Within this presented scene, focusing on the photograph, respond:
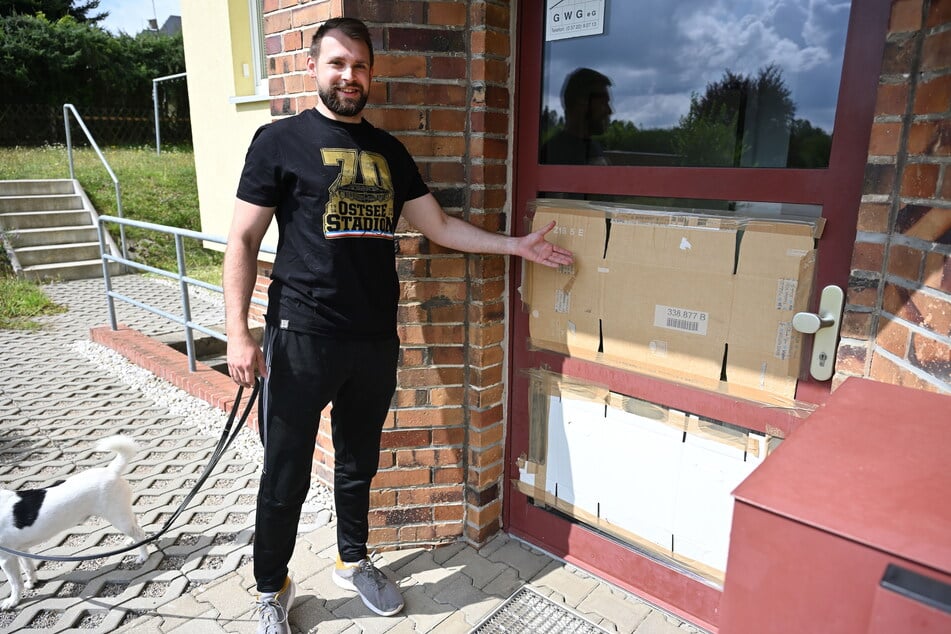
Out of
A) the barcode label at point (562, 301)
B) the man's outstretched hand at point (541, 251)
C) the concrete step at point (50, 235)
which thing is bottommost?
the concrete step at point (50, 235)

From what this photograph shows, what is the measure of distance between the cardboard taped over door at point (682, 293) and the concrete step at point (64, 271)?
8.89 m

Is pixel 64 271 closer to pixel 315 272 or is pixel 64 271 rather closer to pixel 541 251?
pixel 315 272

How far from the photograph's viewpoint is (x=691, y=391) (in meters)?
2.20

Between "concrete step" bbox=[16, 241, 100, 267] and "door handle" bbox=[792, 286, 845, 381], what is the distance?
431 inches

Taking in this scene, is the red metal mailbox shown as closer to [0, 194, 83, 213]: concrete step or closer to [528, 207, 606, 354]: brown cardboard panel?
[528, 207, 606, 354]: brown cardboard panel

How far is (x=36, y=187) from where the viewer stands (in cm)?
1098

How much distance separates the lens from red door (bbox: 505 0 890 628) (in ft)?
5.84

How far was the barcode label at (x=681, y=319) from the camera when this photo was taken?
2.13m

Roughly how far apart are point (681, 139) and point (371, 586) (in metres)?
2.05

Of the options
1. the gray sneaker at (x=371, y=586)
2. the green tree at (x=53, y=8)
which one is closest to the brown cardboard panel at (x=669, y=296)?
the gray sneaker at (x=371, y=586)

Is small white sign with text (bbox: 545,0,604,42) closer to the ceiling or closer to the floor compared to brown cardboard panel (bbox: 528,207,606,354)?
closer to the ceiling

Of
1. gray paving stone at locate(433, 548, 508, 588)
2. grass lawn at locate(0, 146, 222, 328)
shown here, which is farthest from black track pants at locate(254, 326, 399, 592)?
grass lawn at locate(0, 146, 222, 328)

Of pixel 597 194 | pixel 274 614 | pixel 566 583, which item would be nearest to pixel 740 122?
pixel 597 194

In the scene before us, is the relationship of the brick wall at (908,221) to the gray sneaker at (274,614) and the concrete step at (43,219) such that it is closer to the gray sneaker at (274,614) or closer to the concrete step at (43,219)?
the gray sneaker at (274,614)
